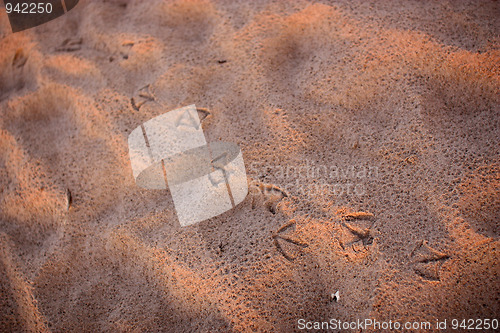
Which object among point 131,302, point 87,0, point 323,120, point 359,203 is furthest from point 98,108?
point 359,203

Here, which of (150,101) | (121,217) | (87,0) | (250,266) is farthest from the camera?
(87,0)

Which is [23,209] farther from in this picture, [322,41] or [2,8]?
[322,41]

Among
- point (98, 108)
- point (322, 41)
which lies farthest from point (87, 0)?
point (322, 41)

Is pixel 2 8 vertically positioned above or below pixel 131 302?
above

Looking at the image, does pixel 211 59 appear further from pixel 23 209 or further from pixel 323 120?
pixel 23 209

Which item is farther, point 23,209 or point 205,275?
point 23,209

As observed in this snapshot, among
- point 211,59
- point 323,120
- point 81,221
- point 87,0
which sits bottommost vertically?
point 81,221

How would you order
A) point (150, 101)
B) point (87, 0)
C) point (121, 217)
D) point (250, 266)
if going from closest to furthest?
1. point (250, 266)
2. point (121, 217)
3. point (150, 101)
4. point (87, 0)
